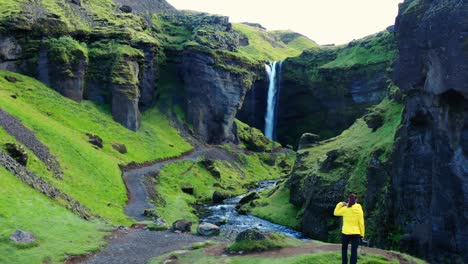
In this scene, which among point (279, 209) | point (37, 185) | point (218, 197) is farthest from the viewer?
point (218, 197)

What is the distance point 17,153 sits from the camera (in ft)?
169

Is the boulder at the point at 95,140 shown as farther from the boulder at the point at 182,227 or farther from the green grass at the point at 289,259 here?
the green grass at the point at 289,259

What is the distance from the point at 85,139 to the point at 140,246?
53.0 metres

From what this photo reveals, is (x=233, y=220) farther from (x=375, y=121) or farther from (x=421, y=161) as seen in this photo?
(x=421, y=161)

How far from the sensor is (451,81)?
115ft

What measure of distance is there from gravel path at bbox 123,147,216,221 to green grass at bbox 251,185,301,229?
57.7ft

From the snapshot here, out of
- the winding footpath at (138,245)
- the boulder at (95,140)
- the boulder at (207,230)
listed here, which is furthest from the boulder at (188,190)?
the boulder at (207,230)

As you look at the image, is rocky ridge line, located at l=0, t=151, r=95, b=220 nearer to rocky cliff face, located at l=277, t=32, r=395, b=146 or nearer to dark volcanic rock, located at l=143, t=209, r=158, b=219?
dark volcanic rock, located at l=143, t=209, r=158, b=219

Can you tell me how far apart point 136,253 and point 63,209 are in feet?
42.2

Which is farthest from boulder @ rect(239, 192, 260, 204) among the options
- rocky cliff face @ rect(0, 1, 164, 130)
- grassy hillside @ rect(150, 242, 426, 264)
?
grassy hillside @ rect(150, 242, 426, 264)

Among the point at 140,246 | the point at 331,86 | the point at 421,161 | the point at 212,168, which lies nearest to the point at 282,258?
the point at 140,246

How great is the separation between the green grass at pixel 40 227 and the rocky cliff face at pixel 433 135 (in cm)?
2791

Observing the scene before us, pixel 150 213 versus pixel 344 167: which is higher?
pixel 344 167

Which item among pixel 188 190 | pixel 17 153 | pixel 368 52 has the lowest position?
pixel 188 190
